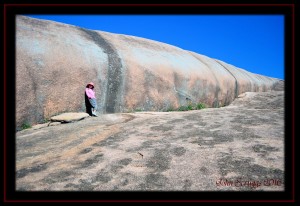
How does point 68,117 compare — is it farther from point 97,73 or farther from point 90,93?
point 97,73

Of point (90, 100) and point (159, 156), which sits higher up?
point (90, 100)

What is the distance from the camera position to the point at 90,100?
26.9ft

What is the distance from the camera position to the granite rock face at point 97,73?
765cm

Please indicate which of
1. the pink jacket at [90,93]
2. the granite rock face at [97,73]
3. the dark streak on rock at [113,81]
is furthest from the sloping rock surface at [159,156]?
the dark streak on rock at [113,81]

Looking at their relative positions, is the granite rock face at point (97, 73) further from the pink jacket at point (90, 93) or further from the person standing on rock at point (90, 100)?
the pink jacket at point (90, 93)

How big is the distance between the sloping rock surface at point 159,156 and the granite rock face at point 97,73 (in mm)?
1776

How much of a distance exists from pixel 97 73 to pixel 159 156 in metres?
5.61

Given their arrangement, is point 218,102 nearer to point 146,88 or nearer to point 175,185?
point 146,88

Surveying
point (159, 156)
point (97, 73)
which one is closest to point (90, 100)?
point (97, 73)

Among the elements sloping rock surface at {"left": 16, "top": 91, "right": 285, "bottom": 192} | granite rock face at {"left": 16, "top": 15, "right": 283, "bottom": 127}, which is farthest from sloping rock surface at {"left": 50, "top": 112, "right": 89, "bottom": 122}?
sloping rock surface at {"left": 16, "top": 91, "right": 285, "bottom": 192}

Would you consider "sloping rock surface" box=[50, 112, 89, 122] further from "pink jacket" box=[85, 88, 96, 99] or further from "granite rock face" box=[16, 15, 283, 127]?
"pink jacket" box=[85, 88, 96, 99]

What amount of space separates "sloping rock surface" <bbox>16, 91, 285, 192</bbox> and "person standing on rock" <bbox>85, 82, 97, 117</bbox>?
184 cm

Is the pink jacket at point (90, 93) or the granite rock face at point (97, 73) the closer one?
the granite rock face at point (97, 73)
